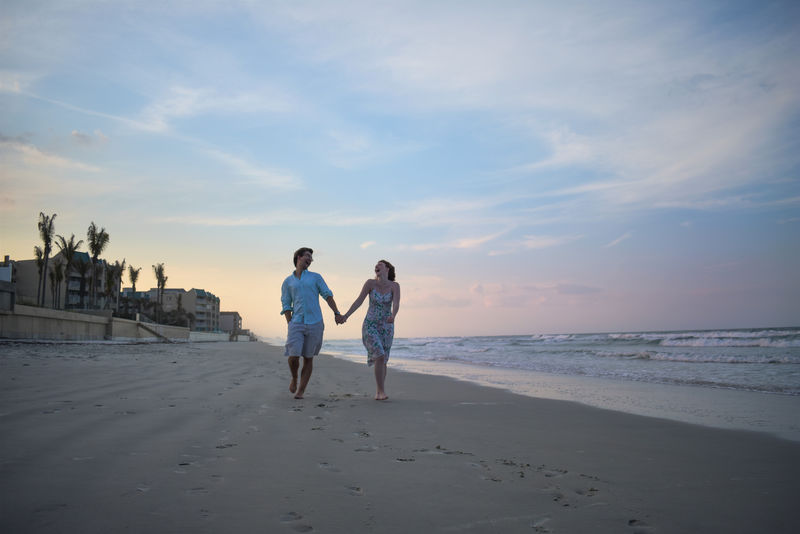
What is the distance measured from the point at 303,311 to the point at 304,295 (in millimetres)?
203

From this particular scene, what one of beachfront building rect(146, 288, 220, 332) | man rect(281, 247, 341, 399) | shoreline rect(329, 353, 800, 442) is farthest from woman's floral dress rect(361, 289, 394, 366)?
beachfront building rect(146, 288, 220, 332)

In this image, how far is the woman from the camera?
6312mm

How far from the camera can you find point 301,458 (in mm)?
2953

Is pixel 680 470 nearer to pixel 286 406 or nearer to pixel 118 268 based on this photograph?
pixel 286 406

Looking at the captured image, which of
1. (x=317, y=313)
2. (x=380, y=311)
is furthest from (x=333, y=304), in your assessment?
(x=380, y=311)

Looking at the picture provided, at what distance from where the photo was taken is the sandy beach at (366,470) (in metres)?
2.02

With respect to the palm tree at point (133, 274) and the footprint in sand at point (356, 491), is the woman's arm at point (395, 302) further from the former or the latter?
the palm tree at point (133, 274)

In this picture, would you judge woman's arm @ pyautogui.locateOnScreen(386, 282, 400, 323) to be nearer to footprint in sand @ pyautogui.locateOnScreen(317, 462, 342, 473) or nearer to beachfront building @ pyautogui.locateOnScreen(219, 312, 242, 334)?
footprint in sand @ pyautogui.locateOnScreen(317, 462, 342, 473)

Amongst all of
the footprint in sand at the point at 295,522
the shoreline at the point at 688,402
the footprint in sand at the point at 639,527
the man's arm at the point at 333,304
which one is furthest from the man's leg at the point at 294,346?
the footprint in sand at the point at 639,527

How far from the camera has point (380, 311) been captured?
21.0 feet

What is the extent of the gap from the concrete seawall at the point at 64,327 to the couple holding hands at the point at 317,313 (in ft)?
62.5

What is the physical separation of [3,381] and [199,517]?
5484 mm

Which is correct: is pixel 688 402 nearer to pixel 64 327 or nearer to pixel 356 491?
pixel 356 491

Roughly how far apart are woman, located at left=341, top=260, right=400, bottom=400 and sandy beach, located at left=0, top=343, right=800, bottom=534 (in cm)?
129
